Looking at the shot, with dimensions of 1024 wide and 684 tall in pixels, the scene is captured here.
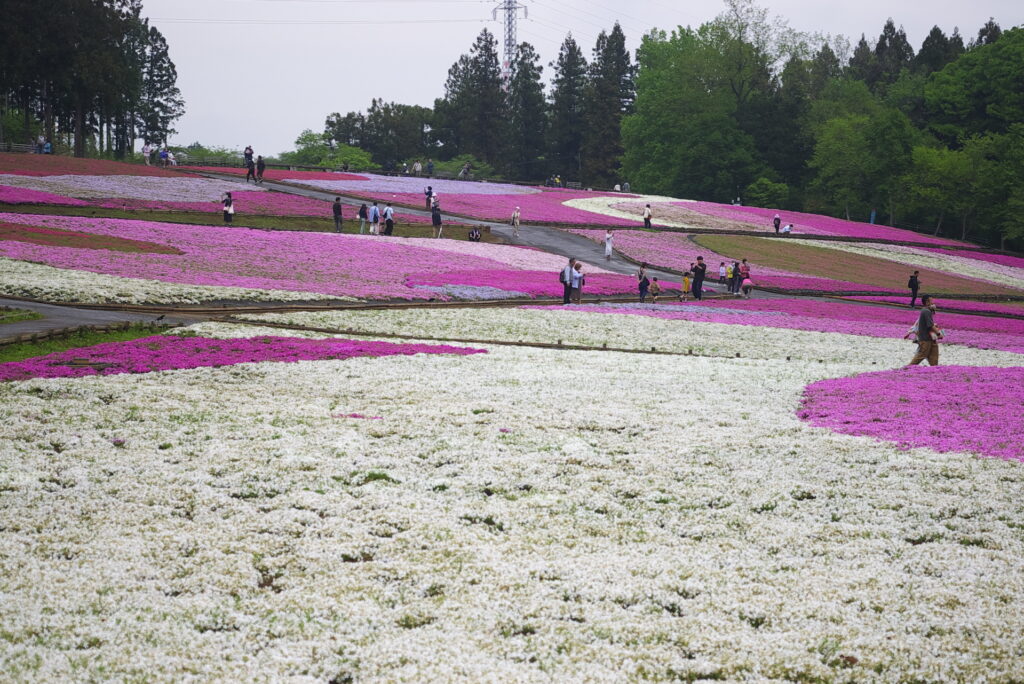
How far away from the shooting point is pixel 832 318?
43.5 m

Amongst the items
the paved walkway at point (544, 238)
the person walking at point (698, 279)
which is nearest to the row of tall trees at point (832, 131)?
the paved walkway at point (544, 238)

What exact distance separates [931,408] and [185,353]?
60.3 ft

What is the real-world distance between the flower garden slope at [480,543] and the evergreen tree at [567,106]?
136995 millimetres

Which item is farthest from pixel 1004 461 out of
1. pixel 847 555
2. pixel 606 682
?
pixel 606 682

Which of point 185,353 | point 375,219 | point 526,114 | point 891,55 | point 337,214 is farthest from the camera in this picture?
point 891,55

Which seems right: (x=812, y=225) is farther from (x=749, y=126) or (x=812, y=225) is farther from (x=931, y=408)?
(x=931, y=408)

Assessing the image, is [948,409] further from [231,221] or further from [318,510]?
[231,221]

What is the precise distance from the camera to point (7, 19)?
281ft

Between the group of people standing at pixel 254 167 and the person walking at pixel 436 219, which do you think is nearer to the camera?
the person walking at pixel 436 219

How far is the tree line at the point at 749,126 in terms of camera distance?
114750mm

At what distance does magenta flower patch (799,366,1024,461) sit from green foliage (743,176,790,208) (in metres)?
104

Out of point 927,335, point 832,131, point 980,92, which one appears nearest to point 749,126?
point 832,131

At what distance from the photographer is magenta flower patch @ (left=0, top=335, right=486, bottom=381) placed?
21109 mm

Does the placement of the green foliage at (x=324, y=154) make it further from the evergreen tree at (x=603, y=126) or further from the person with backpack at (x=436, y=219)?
the person with backpack at (x=436, y=219)
